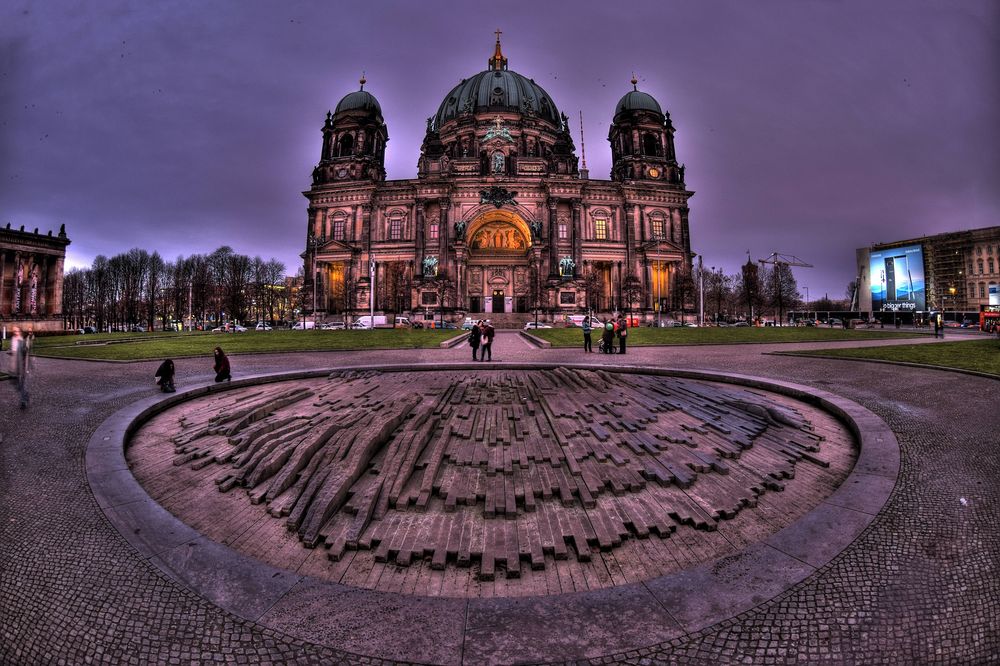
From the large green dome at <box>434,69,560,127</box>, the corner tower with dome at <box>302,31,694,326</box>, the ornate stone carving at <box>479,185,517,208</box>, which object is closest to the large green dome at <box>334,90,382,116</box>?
the corner tower with dome at <box>302,31,694,326</box>

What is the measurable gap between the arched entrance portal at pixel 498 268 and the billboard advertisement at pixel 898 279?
81.6 m

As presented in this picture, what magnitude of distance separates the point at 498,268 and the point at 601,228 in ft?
55.6

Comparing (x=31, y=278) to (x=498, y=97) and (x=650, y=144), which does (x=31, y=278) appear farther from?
(x=650, y=144)

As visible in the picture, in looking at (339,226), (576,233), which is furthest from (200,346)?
(576,233)

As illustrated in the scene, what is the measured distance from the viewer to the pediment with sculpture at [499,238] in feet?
211

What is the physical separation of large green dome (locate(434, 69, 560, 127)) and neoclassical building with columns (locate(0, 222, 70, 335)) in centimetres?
5959

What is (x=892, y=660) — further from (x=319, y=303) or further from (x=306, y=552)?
(x=319, y=303)

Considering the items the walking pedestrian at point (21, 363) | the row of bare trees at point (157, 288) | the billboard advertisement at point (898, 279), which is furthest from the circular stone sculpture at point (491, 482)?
the billboard advertisement at point (898, 279)

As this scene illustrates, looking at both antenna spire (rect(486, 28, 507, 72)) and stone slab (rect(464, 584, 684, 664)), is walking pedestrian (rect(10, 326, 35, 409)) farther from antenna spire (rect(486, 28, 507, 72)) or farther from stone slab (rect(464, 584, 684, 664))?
antenna spire (rect(486, 28, 507, 72))

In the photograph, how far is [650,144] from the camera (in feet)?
227

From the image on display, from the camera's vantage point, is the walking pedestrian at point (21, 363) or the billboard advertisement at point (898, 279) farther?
the billboard advertisement at point (898, 279)

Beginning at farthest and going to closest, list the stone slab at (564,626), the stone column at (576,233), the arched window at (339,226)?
the arched window at (339,226)
the stone column at (576,233)
the stone slab at (564,626)

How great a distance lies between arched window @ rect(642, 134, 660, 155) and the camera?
225ft

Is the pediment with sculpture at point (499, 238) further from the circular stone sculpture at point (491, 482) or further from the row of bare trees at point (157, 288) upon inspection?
the circular stone sculpture at point (491, 482)
